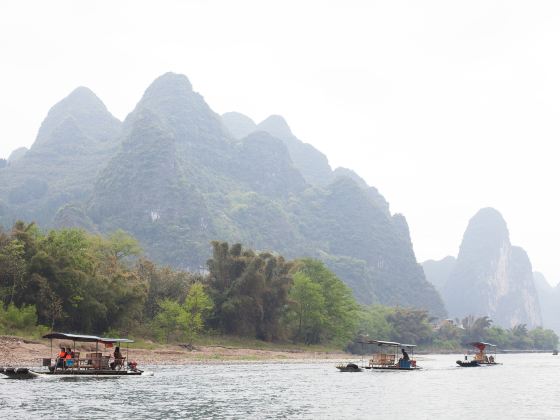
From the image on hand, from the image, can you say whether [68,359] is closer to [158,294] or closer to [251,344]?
[158,294]

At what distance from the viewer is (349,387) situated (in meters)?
→ 47.1

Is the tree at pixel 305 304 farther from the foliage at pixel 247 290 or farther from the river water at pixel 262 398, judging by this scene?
the river water at pixel 262 398

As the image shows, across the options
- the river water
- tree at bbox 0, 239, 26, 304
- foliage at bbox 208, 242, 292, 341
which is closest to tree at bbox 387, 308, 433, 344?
foliage at bbox 208, 242, 292, 341

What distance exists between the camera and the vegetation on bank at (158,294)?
6419 cm

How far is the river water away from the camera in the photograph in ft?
99.3

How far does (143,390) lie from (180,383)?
5.65m

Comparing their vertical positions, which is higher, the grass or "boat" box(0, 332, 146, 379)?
the grass

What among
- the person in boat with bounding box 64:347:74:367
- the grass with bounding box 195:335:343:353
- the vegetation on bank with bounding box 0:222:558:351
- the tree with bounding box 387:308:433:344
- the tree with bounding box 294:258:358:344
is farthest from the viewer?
the tree with bounding box 387:308:433:344

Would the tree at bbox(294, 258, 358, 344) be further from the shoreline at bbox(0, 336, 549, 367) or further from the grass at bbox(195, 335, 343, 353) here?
the grass at bbox(195, 335, 343, 353)

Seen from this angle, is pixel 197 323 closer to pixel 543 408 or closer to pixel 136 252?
pixel 136 252

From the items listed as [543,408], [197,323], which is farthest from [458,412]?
[197,323]

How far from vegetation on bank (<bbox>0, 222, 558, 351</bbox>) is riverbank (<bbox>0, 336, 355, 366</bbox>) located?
2.70 metres

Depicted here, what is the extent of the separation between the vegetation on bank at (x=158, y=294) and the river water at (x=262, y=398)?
1922 centimetres

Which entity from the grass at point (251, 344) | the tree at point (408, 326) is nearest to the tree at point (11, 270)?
the grass at point (251, 344)
